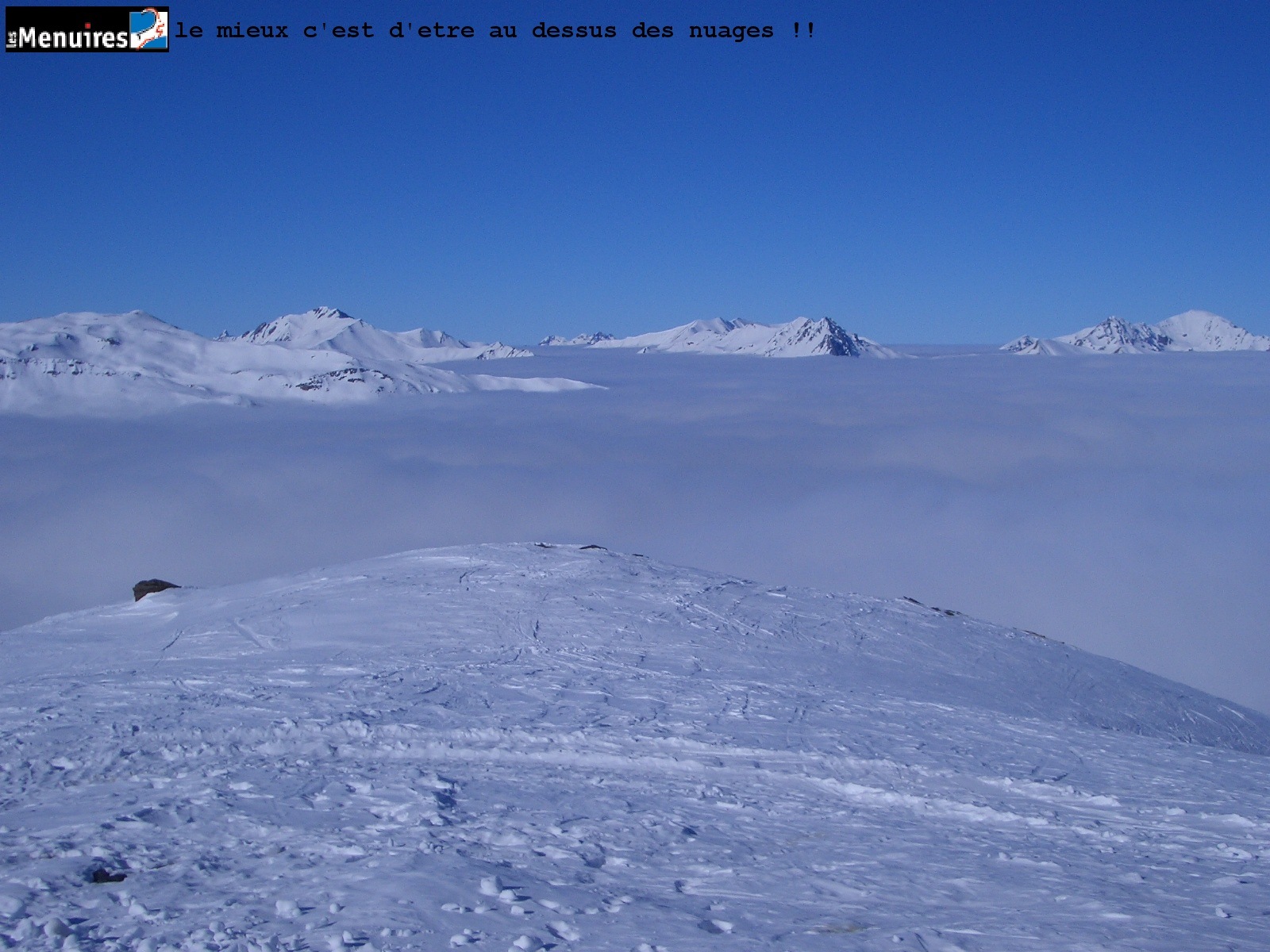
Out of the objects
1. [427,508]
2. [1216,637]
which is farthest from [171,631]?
[427,508]

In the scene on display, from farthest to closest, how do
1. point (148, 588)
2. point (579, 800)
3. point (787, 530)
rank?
point (787, 530) → point (148, 588) → point (579, 800)

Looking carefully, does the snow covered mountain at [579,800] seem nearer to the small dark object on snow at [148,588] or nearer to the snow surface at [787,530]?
the small dark object on snow at [148,588]

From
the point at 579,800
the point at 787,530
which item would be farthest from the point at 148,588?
the point at 787,530

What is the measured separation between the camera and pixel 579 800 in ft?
23.2

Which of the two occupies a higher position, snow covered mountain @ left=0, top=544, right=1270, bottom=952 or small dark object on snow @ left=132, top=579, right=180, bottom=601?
snow covered mountain @ left=0, top=544, right=1270, bottom=952

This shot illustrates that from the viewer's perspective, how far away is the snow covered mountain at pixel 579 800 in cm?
483

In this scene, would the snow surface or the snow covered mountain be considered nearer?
the snow covered mountain

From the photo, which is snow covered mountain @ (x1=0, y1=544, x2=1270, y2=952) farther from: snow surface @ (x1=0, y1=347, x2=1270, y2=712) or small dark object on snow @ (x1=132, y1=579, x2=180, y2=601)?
snow surface @ (x1=0, y1=347, x2=1270, y2=712)

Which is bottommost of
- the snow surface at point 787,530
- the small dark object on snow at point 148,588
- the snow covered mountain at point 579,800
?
the snow surface at point 787,530

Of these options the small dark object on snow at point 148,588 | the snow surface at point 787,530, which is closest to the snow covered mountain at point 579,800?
the small dark object on snow at point 148,588

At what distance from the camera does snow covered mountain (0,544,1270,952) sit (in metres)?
4.83

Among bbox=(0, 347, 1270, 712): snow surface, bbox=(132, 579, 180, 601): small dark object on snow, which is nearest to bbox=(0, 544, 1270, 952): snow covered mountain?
bbox=(132, 579, 180, 601): small dark object on snow

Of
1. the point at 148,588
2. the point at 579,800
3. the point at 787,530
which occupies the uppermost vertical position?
the point at 579,800

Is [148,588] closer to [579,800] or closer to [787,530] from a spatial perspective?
[579,800]
